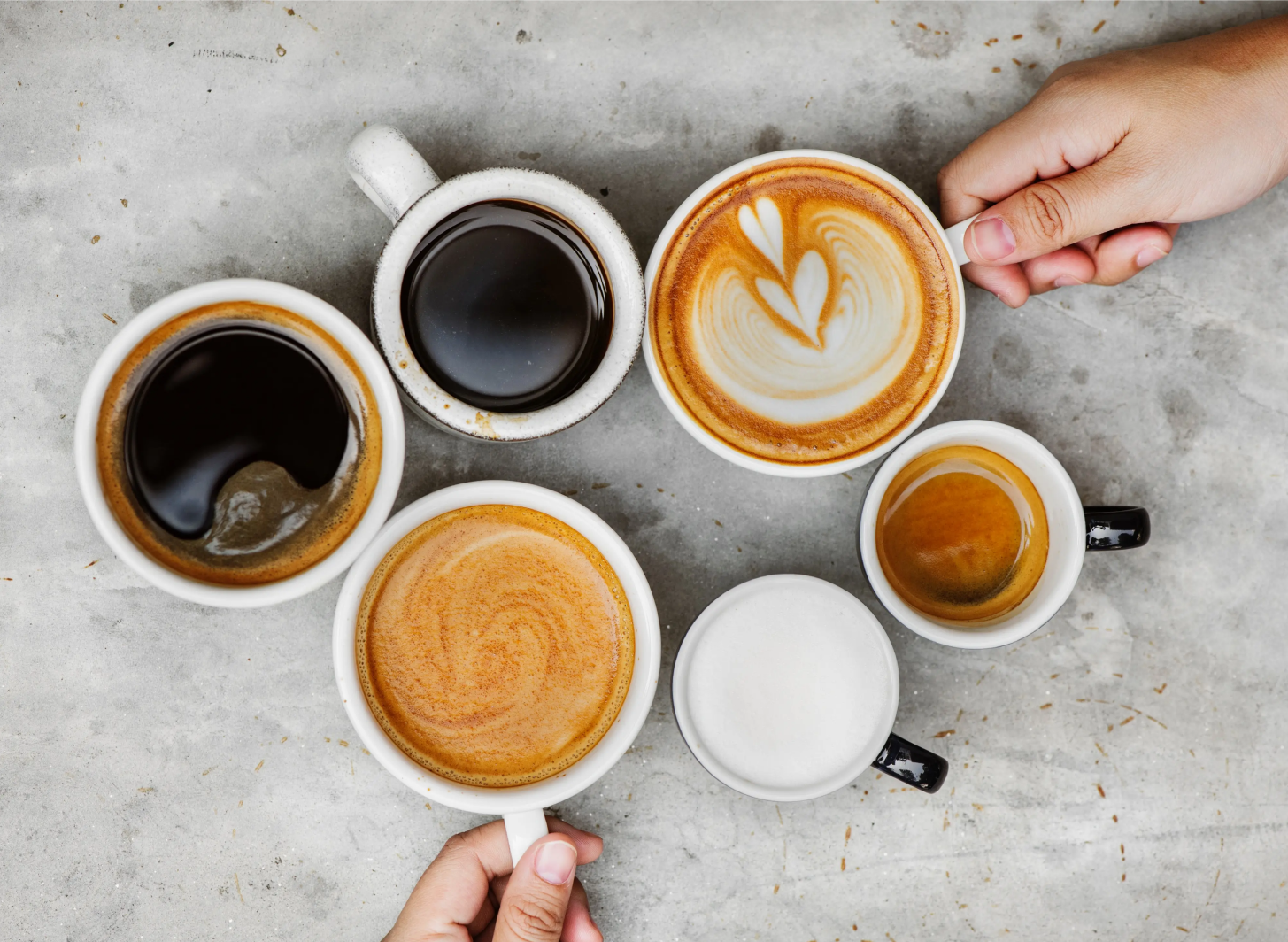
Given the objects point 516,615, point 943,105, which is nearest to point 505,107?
point 943,105

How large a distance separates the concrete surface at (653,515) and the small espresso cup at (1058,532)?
163 mm

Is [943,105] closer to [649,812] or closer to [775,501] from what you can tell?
[775,501]

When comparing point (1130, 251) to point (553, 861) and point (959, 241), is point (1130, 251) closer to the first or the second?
point (959, 241)

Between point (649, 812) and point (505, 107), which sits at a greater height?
point (505, 107)

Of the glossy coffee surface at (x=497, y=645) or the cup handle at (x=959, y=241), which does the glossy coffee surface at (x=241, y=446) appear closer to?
the glossy coffee surface at (x=497, y=645)

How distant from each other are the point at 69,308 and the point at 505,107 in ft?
2.80

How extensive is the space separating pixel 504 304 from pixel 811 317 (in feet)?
1.69

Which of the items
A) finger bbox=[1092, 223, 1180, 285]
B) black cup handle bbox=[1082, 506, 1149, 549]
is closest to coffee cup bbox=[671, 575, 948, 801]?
black cup handle bbox=[1082, 506, 1149, 549]

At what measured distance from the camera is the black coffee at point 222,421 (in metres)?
1.20

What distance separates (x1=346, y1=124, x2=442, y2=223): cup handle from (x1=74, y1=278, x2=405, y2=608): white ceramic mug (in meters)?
0.21

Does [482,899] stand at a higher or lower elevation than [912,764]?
lower

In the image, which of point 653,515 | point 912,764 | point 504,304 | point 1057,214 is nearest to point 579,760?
point 653,515

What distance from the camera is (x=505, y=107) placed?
1448mm

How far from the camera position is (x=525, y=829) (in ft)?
4.23
